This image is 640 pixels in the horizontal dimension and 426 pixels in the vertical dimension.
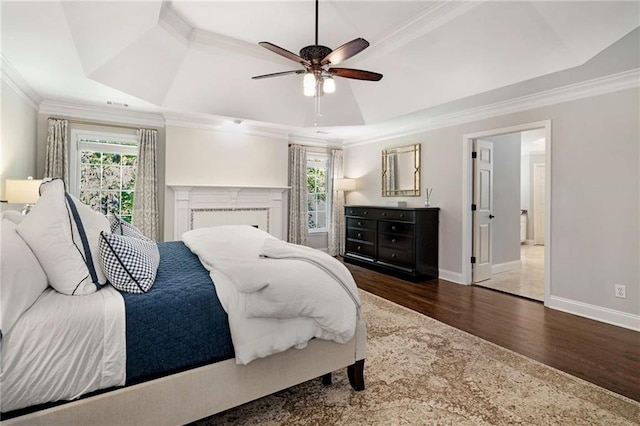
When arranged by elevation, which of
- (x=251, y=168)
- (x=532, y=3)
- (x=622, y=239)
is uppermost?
(x=532, y=3)

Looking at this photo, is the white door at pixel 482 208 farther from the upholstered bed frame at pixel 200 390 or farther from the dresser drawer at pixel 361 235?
the upholstered bed frame at pixel 200 390

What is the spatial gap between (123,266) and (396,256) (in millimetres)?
4004

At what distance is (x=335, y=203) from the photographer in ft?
21.8

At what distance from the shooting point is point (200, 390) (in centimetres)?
149

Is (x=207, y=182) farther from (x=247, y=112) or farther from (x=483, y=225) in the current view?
(x=483, y=225)

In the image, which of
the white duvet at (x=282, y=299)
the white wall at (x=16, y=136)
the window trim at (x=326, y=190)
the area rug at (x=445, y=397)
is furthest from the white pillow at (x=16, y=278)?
the window trim at (x=326, y=190)

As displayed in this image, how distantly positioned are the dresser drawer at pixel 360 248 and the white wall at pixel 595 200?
2600mm

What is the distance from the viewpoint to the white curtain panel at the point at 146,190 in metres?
4.68

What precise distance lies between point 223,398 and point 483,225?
434cm

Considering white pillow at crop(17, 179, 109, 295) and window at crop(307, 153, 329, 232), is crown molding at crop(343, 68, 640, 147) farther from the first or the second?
white pillow at crop(17, 179, 109, 295)

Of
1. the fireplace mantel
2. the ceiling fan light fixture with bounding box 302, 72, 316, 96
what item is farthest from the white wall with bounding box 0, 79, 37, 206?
the ceiling fan light fixture with bounding box 302, 72, 316, 96

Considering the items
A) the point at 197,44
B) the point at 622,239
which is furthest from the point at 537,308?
the point at 197,44

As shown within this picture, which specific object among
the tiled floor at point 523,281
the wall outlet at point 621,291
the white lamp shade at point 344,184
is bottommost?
the tiled floor at point 523,281

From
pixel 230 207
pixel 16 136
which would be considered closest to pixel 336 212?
pixel 230 207
